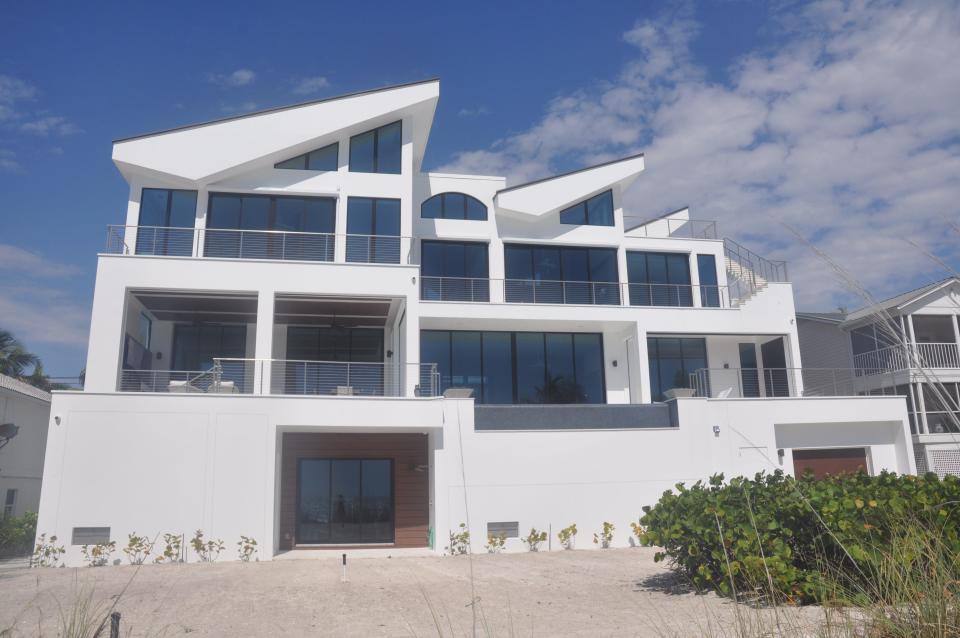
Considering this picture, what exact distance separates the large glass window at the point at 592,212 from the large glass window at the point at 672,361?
173 inches

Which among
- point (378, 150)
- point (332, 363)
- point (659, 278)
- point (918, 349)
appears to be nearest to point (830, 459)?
point (918, 349)

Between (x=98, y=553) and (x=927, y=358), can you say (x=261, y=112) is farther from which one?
(x=927, y=358)

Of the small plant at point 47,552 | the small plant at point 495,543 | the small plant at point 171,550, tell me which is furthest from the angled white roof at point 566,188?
the small plant at point 47,552

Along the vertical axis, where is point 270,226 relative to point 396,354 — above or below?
above

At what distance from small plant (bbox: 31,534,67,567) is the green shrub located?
15.6ft

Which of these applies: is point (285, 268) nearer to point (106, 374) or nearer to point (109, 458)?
point (106, 374)

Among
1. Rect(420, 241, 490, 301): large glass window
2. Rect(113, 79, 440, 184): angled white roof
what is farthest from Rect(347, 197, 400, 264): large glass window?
Rect(113, 79, 440, 184): angled white roof

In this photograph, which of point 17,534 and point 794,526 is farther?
point 17,534

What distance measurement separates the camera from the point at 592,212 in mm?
23625

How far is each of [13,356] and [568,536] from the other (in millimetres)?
26048

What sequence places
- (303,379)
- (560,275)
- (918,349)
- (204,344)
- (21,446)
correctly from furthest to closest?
(918,349), (560,275), (21,446), (204,344), (303,379)

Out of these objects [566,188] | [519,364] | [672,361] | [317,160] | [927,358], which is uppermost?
[566,188]

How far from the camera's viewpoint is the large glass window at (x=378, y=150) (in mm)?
20391

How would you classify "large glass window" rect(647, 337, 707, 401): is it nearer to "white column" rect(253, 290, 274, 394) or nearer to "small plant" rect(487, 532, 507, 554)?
"small plant" rect(487, 532, 507, 554)
